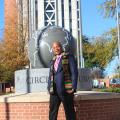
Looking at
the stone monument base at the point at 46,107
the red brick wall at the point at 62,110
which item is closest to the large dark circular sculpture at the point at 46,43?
the stone monument base at the point at 46,107

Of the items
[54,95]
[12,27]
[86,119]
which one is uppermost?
[12,27]

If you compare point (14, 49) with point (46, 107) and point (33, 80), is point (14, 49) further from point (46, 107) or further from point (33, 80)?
point (46, 107)

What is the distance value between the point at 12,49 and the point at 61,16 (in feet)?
230

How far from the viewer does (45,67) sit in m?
13.2

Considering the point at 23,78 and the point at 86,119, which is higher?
the point at 23,78

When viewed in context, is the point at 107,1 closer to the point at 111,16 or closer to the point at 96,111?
the point at 111,16

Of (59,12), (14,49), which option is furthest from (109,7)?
(59,12)

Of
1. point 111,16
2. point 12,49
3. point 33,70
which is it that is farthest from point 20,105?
point 12,49

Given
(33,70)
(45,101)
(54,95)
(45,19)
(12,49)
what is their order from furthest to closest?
(45,19) < (12,49) < (33,70) < (45,101) < (54,95)

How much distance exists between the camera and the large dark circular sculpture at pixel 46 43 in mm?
12891

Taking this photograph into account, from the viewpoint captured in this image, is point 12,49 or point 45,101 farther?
point 12,49

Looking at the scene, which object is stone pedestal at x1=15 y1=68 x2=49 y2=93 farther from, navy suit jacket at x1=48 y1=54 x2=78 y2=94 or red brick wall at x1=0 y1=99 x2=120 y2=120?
navy suit jacket at x1=48 y1=54 x2=78 y2=94

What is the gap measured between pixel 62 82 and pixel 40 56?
12.9 ft

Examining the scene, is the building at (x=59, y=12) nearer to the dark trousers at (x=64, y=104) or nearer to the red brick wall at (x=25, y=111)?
the red brick wall at (x=25, y=111)
